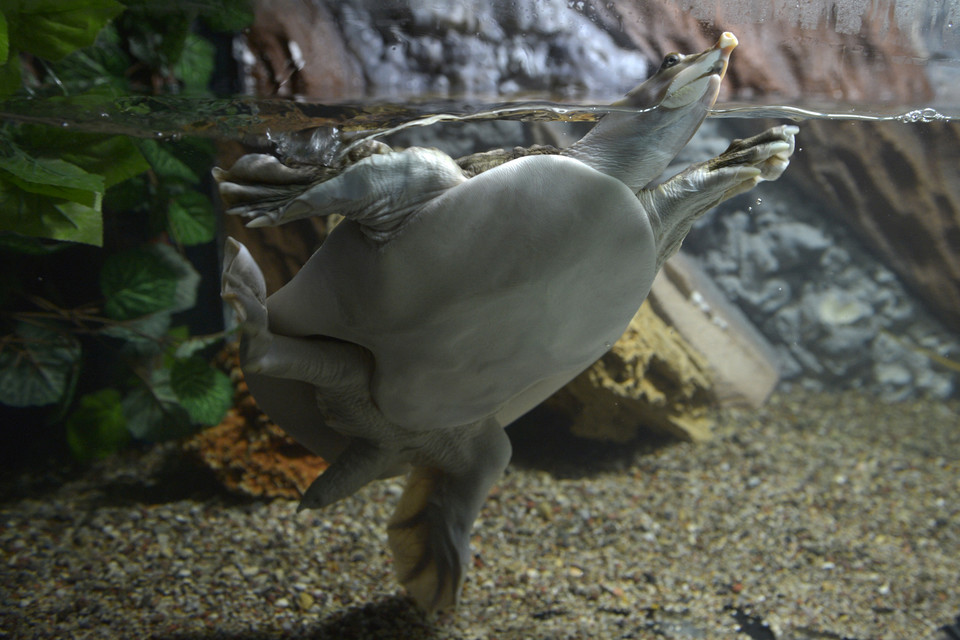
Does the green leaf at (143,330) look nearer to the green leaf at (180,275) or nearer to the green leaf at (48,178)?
the green leaf at (180,275)

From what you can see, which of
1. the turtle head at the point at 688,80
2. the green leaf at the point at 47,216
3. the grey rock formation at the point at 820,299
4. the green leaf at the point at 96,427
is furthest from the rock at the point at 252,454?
the grey rock formation at the point at 820,299

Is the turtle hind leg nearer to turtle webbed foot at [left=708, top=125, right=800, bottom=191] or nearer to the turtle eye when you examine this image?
turtle webbed foot at [left=708, top=125, right=800, bottom=191]

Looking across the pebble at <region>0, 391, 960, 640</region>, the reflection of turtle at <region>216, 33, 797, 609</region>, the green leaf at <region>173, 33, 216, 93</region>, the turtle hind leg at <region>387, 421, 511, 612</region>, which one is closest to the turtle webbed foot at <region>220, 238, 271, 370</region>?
the reflection of turtle at <region>216, 33, 797, 609</region>

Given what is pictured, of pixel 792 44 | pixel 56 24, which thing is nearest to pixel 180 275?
pixel 56 24

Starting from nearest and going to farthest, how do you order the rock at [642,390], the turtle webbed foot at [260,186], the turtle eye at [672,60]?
the turtle webbed foot at [260,186] < the turtle eye at [672,60] < the rock at [642,390]

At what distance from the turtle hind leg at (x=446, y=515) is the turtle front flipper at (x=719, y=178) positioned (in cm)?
105

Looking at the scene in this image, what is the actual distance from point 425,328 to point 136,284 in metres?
2.15

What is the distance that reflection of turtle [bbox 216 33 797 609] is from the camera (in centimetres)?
146

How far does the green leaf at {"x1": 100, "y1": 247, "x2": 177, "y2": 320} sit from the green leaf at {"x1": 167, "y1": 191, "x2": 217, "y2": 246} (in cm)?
19

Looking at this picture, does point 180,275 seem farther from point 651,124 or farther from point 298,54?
point 651,124

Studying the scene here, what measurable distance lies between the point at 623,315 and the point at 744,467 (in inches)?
109

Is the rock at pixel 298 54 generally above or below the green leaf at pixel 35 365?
above

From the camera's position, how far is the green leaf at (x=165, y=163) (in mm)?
2842

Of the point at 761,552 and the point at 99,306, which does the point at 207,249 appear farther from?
the point at 761,552
